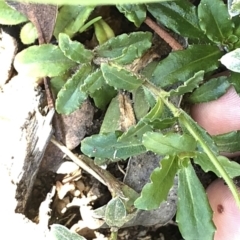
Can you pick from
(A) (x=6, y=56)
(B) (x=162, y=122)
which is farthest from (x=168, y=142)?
(A) (x=6, y=56)

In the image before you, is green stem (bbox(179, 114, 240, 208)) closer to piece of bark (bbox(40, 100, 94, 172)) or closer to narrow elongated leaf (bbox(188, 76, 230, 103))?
narrow elongated leaf (bbox(188, 76, 230, 103))

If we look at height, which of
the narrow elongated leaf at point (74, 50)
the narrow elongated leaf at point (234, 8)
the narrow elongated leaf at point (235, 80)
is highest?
the narrow elongated leaf at point (234, 8)

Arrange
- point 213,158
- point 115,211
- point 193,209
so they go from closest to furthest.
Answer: point 213,158 → point 193,209 → point 115,211

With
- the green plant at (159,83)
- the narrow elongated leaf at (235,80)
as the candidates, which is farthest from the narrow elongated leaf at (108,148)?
the narrow elongated leaf at (235,80)

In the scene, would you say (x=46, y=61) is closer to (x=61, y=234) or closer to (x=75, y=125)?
(x=75, y=125)

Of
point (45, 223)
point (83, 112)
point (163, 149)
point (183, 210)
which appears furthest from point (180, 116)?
point (45, 223)

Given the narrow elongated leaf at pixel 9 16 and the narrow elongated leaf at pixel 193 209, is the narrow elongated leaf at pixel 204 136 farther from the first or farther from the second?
the narrow elongated leaf at pixel 9 16

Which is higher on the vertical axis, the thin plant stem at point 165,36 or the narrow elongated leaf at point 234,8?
the narrow elongated leaf at point 234,8

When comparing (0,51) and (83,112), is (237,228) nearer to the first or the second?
(83,112)
